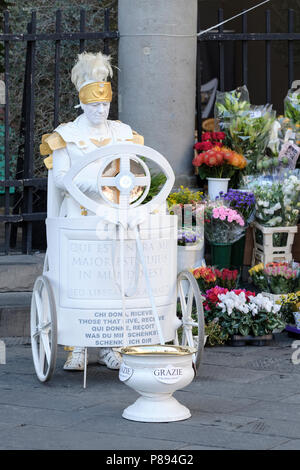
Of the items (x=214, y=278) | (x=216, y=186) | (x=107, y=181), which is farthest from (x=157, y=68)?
(x=107, y=181)

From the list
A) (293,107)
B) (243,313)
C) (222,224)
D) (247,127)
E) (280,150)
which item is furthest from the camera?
(293,107)

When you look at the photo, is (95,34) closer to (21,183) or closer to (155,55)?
(155,55)

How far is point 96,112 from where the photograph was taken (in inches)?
241

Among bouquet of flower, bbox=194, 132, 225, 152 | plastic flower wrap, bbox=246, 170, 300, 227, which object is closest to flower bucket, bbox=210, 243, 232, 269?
plastic flower wrap, bbox=246, 170, 300, 227

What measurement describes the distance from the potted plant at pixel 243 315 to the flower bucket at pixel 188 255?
24.3 inches

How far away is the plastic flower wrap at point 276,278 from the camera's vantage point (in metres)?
7.57

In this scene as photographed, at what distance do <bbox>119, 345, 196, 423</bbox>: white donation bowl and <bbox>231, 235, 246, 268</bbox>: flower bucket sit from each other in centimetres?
312

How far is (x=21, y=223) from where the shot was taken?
27.3 feet

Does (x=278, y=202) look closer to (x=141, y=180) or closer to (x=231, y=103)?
(x=231, y=103)

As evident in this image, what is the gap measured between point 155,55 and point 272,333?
2.59 metres

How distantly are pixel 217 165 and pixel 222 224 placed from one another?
1.86 feet

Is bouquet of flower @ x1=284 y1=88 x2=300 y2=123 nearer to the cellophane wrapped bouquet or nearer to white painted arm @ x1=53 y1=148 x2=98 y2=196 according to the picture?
the cellophane wrapped bouquet

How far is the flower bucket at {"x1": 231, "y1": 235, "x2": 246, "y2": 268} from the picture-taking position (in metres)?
8.20

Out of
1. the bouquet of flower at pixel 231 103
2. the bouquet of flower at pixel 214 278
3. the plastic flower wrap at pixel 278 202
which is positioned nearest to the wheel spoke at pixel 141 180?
the bouquet of flower at pixel 214 278
